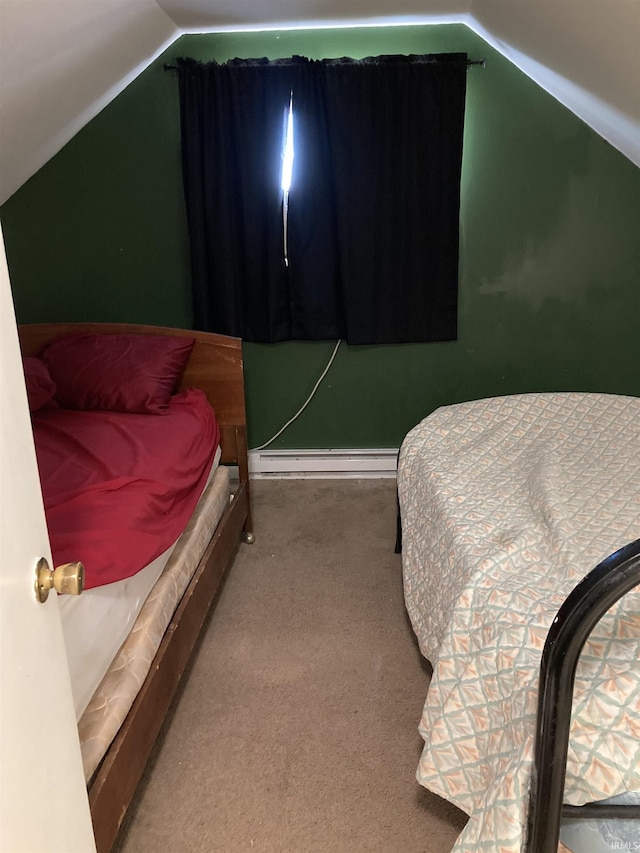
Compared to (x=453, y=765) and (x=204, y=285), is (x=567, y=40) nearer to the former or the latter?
(x=204, y=285)

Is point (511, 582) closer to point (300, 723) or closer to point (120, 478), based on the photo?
point (300, 723)

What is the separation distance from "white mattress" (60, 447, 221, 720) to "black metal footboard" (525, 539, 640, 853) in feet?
2.77

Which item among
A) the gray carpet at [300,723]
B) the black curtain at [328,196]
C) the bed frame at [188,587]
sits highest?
the black curtain at [328,196]

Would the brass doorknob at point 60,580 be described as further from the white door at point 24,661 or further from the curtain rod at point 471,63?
the curtain rod at point 471,63

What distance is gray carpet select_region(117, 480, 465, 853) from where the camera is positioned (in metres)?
1.50

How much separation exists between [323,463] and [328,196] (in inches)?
50.6

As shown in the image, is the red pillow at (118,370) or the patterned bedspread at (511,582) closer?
the patterned bedspread at (511,582)

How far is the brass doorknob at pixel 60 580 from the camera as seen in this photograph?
2.77ft

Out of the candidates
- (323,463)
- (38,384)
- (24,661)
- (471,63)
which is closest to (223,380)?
(38,384)

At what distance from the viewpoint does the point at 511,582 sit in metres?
1.38

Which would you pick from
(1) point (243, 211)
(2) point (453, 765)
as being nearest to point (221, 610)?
(2) point (453, 765)

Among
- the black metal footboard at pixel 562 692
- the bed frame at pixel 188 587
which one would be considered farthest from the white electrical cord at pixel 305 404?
the black metal footboard at pixel 562 692

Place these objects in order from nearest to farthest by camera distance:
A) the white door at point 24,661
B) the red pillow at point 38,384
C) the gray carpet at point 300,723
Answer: the white door at point 24,661
the gray carpet at point 300,723
the red pillow at point 38,384

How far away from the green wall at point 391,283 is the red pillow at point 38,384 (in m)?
0.76
